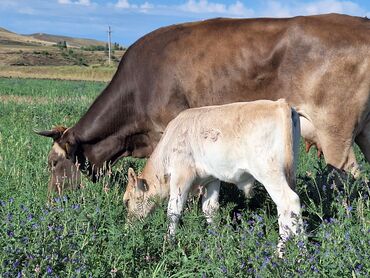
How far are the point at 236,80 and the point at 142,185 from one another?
1.80 m

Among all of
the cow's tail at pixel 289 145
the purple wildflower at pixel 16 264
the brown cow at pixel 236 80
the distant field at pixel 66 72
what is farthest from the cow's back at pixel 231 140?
the distant field at pixel 66 72

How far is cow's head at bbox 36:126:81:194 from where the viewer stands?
7.39 metres

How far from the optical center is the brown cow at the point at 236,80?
253 inches

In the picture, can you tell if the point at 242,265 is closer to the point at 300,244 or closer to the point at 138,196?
the point at 300,244

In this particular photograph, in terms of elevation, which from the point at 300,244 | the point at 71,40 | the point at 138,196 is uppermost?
the point at 300,244

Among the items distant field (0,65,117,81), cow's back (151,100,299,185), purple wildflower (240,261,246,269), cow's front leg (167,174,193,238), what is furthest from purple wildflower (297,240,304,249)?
distant field (0,65,117,81)

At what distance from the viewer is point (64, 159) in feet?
24.7

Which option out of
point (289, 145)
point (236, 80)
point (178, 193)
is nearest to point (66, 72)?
point (236, 80)

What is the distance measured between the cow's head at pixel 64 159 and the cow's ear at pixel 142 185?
1.67 m

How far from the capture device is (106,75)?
62.4 meters

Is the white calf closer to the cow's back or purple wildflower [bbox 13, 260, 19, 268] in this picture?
the cow's back

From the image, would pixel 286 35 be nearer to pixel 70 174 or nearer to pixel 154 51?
pixel 154 51

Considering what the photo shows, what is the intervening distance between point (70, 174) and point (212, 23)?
2673 mm

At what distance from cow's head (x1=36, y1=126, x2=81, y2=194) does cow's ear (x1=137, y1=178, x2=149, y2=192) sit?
167 centimetres
